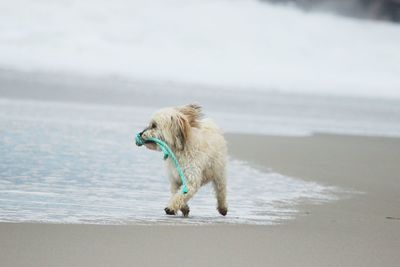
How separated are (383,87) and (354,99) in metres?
5.85

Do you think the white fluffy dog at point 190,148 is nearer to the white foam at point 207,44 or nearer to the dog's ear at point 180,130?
the dog's ear at point 180,130

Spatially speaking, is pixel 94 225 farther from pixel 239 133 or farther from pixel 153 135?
pixel 239 133

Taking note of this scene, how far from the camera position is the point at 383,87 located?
126ft

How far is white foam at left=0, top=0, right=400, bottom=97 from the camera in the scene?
3434 centimetres

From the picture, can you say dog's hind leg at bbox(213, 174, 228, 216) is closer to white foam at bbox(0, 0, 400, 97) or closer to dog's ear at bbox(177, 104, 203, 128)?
dog's ear at bbox(177, 104, 203, 128)

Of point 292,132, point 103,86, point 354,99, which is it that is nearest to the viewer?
point 292,132

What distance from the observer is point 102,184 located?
32.4 feet

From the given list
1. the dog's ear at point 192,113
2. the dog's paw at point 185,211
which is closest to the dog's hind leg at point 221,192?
the dog's paw at point 185,211

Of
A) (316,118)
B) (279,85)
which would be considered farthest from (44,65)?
(316,118)

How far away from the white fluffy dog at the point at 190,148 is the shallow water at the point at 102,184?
7.1 inches

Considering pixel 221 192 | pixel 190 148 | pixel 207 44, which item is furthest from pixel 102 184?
pixel 207 44

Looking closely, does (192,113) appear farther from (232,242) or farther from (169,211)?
(232,242)

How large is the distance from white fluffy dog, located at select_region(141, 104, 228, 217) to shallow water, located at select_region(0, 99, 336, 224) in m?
0.18

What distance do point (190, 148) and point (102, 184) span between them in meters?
1.77
